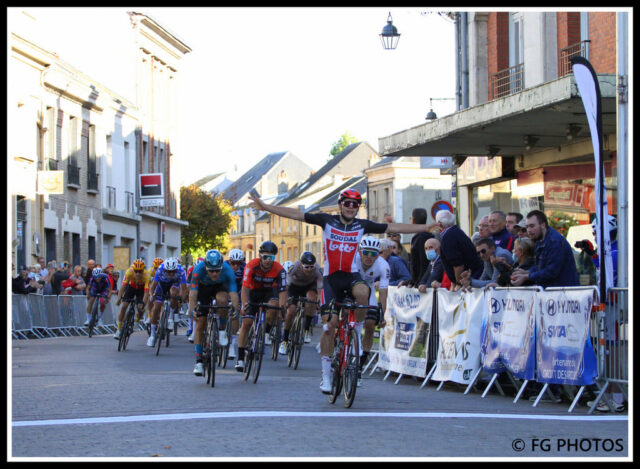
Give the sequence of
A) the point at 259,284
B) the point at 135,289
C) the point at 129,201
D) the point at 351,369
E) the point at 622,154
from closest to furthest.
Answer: the point at 351,369, the point at 622,154, the point at 259,284, the point at 135,289, the point at 129,201

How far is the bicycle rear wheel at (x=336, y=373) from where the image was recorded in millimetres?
11742

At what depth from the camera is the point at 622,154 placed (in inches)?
504

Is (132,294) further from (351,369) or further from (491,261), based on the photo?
(351,369)

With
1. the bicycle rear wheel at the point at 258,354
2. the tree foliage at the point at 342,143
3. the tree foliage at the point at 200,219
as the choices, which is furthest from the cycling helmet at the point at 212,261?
the tree foliage at the point at 342,143

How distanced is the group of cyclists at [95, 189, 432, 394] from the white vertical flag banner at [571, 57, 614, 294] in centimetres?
172

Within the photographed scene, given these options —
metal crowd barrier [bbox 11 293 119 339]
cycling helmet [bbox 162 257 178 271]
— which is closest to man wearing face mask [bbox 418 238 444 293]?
cycling helmet [bbox 162 257 178 271]

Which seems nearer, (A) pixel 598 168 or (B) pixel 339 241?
(A) pixel 598 168

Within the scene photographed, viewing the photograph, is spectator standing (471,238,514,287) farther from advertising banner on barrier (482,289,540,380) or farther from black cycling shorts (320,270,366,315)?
black cycling shorts (320,270,366,315)

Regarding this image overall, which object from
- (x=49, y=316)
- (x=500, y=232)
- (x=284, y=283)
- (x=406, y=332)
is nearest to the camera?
(x=500, y=232)

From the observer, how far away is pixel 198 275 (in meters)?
15.1

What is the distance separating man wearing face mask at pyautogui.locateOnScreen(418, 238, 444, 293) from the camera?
48.9 feet

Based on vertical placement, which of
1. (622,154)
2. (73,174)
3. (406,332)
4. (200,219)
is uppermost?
(73,174)

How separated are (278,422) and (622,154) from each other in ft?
16.8

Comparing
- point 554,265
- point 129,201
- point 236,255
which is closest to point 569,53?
point 236,255
